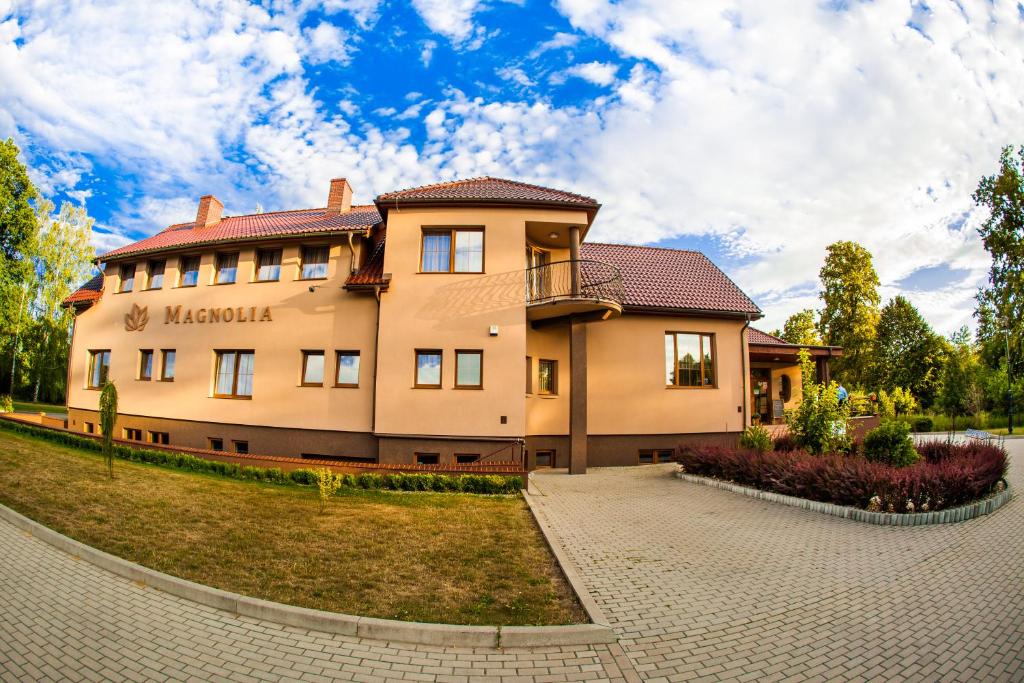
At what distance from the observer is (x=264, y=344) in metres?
14.7

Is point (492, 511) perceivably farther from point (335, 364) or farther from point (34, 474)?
point (34, 474)

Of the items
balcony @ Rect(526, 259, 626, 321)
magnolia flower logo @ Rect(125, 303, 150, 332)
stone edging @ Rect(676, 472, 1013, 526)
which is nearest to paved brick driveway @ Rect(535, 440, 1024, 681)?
stone edging @ Rect(676, 472, 1013, 526)

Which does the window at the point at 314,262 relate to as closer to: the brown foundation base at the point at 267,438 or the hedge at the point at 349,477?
the brown foundation base at the point at 267,438

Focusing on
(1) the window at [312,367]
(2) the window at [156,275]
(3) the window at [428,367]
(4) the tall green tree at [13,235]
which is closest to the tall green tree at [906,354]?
(3) the window at [428,367]

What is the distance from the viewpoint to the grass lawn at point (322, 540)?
4898 millimetres

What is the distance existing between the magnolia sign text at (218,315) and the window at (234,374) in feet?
3.69

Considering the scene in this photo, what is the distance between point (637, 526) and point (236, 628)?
20.7 ft

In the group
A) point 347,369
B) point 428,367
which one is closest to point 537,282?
point 428,367

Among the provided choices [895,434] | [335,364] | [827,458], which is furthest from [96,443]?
[895,434]

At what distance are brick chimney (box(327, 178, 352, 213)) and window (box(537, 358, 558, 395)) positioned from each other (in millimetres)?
10299

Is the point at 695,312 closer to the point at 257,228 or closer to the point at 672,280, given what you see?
the point at 672,280

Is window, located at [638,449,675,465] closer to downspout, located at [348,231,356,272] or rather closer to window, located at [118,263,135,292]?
downspout, located at [348,231,356,272]

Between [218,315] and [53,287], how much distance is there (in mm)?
26691

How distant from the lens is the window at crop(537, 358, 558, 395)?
50.3 ft
